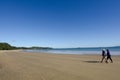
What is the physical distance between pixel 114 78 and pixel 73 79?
2.50 metres

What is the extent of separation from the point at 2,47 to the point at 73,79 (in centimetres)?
13260

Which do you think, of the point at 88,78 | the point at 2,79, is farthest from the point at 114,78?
the point at 2,79

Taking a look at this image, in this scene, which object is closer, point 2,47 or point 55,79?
point 55,79

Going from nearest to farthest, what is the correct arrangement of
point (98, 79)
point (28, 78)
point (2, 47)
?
point (98, 79) < point (28, 78) < point (2, 47)

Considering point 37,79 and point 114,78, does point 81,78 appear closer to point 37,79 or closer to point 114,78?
point 114,78

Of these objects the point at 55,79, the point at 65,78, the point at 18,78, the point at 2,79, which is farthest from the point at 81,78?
the point at 2,79

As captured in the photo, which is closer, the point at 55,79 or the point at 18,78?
the point at 55,79

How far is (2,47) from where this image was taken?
427 feet

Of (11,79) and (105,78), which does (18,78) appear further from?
(105,78)

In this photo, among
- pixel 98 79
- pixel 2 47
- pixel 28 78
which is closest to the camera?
pixel 98 79

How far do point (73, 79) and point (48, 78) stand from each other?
156cm

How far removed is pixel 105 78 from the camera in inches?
343

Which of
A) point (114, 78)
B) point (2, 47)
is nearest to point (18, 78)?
point (114, 78)

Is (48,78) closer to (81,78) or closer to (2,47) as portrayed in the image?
(81,78)
